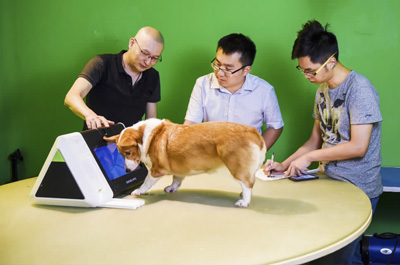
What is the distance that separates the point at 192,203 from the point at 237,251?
1.29 feet

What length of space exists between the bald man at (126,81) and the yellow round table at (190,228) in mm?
765

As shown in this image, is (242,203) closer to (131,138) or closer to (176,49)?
(131,138)

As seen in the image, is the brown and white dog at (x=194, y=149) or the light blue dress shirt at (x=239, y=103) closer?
the brown and white dog at (x=194, y=149)

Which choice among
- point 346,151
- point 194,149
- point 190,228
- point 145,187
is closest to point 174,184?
point 145,187

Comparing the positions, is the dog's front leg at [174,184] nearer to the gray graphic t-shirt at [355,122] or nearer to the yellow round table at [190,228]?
the yellow round table at [190,228]

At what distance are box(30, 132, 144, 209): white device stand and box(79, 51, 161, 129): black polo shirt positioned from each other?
813mm

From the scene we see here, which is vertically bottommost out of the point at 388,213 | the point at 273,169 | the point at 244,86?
the point at 388,213

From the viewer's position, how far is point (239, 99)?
2219 millimetres

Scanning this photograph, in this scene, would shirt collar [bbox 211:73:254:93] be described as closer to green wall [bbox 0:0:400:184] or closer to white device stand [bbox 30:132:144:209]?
green wall [bbox 0:0:400:184]

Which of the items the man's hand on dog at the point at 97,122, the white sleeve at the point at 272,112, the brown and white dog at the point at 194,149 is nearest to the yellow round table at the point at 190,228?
the brown and white dog at the point at 194,149

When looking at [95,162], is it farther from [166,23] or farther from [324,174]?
[166,23]

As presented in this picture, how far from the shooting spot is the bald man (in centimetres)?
202

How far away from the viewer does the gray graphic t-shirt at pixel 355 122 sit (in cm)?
171

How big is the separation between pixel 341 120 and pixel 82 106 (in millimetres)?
1192
